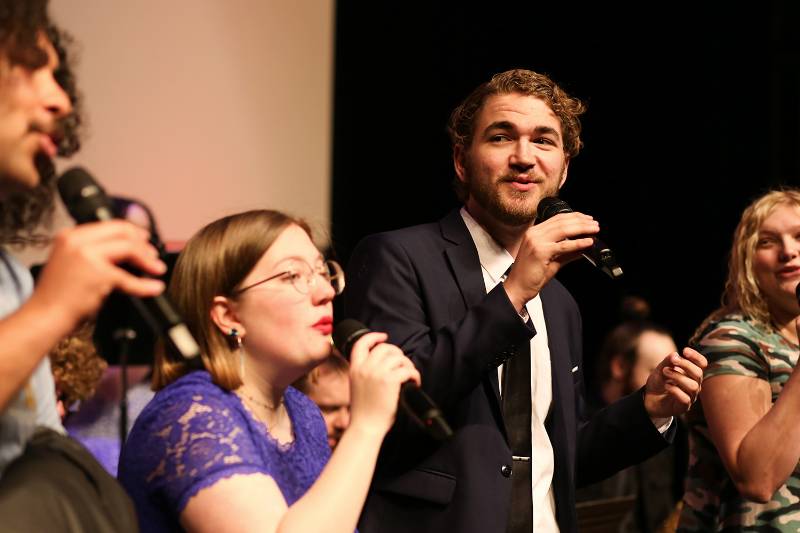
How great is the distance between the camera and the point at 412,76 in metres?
4.47

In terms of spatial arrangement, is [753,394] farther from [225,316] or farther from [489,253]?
[225,316]

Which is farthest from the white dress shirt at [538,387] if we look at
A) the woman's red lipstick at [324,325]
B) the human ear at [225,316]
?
the human ear at [225,316]

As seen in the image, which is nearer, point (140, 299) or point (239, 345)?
point (140, 299)

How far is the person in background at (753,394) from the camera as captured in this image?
7.17ft

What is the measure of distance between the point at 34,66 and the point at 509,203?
1.27 meters

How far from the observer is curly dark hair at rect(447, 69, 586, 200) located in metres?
2.39

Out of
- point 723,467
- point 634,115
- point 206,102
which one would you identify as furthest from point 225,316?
point 634,115

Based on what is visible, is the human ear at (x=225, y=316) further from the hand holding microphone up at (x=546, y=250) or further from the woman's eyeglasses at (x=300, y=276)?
the hand holding microphone up at (x=546, y=250)

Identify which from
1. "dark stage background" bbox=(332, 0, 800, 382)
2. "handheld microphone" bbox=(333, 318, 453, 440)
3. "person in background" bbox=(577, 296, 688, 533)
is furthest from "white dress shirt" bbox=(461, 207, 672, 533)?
"dark stage background" bbox=(332, 0, 800, 382)

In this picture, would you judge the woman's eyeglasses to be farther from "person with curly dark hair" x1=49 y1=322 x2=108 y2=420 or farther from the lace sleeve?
"person with curly dark hair" x1=49 y1=322 x2=108 y2=420

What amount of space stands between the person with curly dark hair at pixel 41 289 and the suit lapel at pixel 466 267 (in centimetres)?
101

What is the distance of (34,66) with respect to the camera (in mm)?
1204

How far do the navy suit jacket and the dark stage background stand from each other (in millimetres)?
2228

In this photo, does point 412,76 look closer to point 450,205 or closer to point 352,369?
point 450,205
